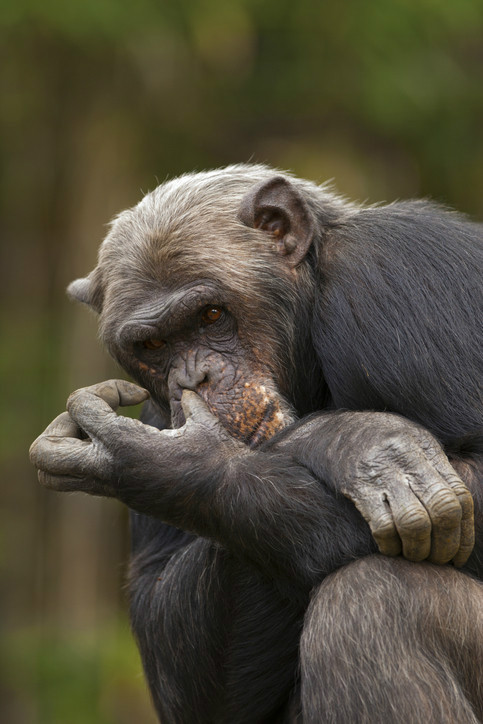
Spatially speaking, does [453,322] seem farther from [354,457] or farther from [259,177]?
[259,177]

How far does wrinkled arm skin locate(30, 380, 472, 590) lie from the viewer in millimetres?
4102

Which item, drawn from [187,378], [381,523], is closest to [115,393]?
[187,378]

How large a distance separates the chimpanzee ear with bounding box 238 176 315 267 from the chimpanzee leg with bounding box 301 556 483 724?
1681mm

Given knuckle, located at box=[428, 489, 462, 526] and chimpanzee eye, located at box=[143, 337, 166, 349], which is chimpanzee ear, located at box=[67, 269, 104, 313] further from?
knuckle, located at box=[428, 489, 462, 526]

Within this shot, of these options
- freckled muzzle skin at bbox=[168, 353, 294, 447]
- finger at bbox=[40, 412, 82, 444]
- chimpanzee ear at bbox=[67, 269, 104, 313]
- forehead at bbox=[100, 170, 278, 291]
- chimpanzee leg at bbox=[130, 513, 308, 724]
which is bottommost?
chimpanzee leg at bbox=[130, 513, 308, 724]

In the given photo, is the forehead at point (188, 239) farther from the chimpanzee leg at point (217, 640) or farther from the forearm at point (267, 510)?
the chimpanzee leg at point (217, 640)

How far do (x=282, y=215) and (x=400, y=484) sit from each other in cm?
173

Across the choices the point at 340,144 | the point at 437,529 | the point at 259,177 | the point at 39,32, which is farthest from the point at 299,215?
the point at 340,144

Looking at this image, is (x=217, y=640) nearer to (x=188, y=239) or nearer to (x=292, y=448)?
(x=292, y=448)

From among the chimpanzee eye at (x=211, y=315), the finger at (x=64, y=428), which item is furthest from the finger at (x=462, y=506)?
the finger at (x=64, y=428)

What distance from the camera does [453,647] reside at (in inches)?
158

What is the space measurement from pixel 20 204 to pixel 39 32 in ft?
7.72

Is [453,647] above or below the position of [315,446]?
below

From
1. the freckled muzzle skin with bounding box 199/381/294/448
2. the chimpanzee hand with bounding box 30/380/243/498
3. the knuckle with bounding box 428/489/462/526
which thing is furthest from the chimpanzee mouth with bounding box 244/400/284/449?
the knuckle with bounding box 428/489/462/526
